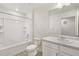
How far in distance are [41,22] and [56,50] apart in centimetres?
47

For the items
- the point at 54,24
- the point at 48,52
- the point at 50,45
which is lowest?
the point at 48,52

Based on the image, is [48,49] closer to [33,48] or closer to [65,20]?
[33,48]

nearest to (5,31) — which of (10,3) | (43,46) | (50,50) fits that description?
(10,3)

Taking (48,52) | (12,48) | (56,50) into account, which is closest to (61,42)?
(56,50)

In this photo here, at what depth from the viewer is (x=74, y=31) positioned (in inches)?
42.1

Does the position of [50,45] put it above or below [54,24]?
below

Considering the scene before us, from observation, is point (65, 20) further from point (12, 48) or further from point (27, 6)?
point (12, 48)

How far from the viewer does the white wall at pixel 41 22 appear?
115cm

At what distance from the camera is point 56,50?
110 centimetres

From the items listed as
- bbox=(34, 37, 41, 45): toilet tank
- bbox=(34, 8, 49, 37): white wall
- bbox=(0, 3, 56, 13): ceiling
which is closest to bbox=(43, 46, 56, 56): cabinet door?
bbox=(34, 37, 41, 45): toilet tank

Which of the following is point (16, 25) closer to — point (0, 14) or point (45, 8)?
point (0, 14)

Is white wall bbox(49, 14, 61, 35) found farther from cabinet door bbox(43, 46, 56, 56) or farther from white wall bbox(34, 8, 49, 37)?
cabinet door bbox(43, 46, 56, 56)

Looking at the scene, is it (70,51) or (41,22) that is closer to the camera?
(70,51)

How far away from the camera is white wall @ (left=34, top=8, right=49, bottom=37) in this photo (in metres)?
1.15
